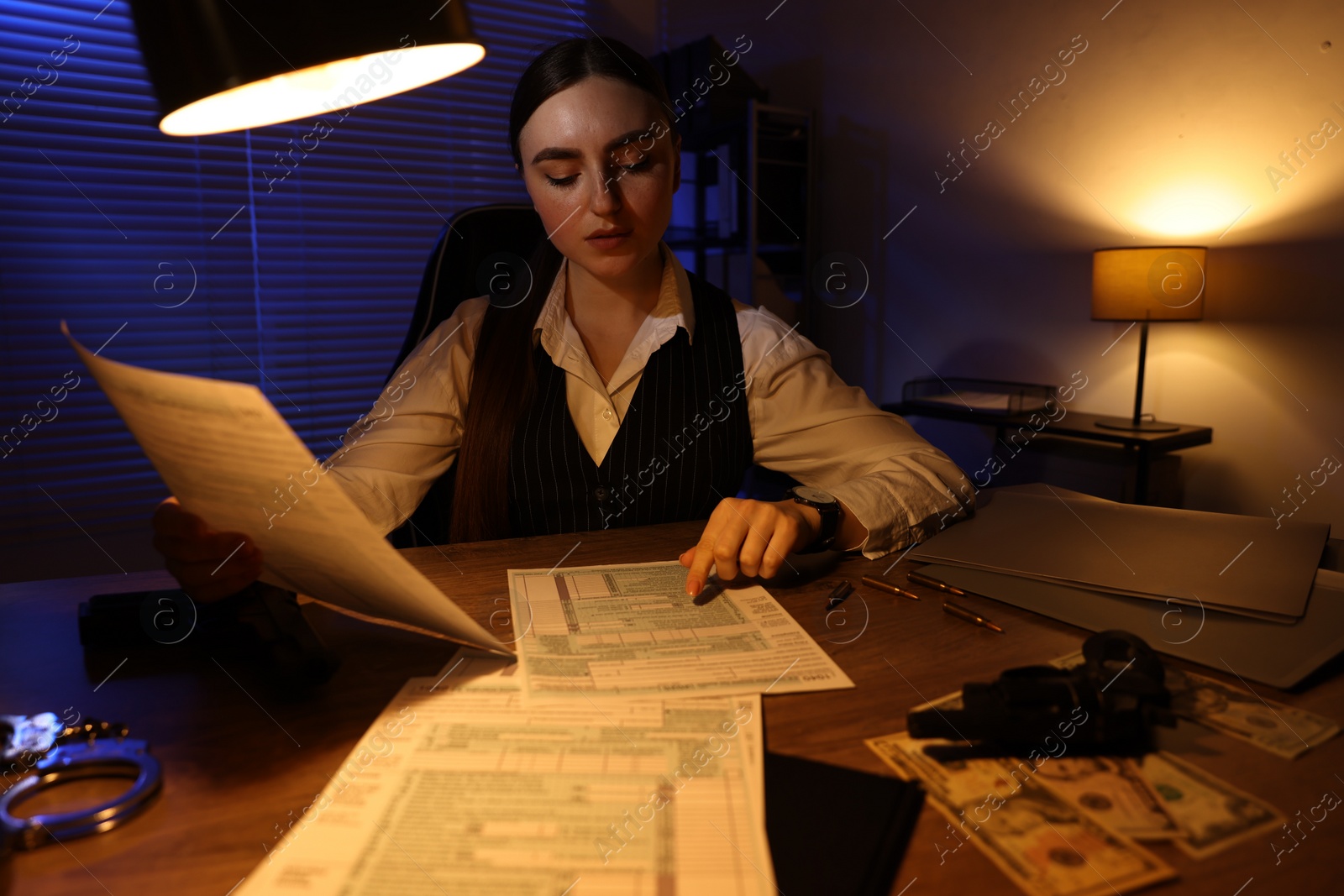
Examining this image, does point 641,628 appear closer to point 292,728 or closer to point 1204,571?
point 292,728

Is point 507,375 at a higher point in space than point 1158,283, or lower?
lower

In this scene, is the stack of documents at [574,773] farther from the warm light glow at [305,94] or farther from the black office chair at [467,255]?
the black office chair at [467,255]

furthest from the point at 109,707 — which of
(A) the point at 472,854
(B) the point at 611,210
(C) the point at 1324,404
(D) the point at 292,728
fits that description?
(C) the point at 1324,404

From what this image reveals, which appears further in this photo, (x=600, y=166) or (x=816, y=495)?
(x=600, y=166)

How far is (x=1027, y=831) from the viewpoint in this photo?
0.46 meters

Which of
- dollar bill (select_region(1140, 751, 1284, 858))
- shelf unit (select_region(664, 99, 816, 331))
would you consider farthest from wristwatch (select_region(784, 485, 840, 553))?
shelf unit (select_region(664, 99, 816, 331))

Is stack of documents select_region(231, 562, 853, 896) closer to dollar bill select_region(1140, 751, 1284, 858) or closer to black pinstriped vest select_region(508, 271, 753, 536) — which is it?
dollar bill select_region(1140, 751, 1284, 858)

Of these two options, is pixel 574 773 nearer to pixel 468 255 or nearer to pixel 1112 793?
pixel 1112 793

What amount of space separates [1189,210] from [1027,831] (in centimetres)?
256

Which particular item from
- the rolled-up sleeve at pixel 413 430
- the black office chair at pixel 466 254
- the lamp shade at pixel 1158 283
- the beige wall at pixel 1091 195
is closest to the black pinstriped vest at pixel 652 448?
the rolled-up sleeve at pixel 413 430

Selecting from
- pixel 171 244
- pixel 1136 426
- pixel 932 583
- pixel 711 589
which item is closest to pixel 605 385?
pixel 711 589

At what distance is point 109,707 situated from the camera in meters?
0.62

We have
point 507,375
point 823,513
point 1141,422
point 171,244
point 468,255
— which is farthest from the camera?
point 171,244

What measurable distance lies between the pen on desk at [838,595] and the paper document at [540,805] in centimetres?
24
